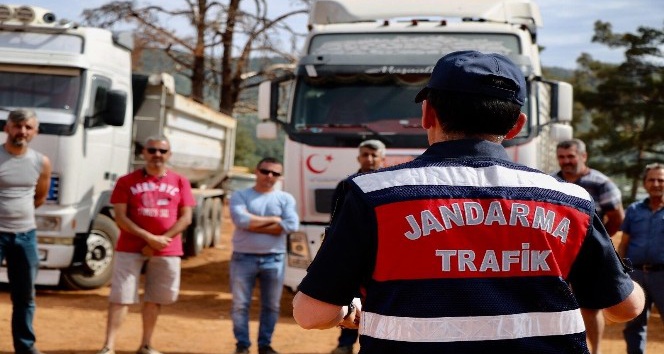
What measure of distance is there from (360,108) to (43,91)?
383 centimetres

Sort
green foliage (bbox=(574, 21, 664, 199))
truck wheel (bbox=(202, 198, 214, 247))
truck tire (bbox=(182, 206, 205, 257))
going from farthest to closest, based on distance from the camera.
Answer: green foliage (bbox=(574, 21, 664, 199)) → truck wheel (bbox=(202, 198, 214, 247)) → truck tire (bbox=(182, 206, 205, 257))

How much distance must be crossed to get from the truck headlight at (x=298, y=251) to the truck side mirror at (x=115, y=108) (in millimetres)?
2648

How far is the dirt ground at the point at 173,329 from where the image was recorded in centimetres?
877

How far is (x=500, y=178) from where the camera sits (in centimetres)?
228

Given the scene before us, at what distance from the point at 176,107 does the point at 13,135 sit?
21.7ft

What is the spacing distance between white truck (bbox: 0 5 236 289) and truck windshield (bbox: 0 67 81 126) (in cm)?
1

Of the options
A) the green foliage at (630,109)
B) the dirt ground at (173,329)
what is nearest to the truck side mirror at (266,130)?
the dirt ground at (173,329)

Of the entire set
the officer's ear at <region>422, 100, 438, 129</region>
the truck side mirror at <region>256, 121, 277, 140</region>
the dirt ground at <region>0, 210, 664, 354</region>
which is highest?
the truck side mirror at <region>256, 121, 277, 140</region>

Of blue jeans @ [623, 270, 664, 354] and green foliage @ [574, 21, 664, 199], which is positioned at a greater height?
green foliage @ [574, 21, 664, 199]

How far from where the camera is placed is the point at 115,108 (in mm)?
11062

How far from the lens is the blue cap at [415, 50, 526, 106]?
226 centimetres

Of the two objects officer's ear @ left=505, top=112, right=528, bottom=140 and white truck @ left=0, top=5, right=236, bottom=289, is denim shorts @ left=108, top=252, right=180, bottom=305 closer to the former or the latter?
white truck @ left=0, top=5, right=236, bottom=289

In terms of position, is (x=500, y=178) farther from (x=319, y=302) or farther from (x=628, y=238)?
(x=628, y=238)

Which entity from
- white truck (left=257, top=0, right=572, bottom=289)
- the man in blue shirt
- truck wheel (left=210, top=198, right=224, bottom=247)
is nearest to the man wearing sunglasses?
white truck (left=257, top=0, right=572, bottom=289)
